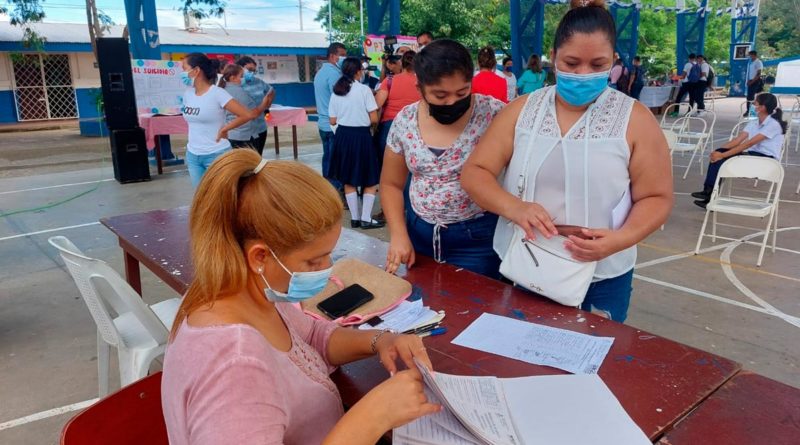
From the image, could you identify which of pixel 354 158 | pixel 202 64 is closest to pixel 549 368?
pixel 202 64

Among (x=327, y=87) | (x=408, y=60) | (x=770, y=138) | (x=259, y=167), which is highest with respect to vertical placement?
(x=408, y=60)

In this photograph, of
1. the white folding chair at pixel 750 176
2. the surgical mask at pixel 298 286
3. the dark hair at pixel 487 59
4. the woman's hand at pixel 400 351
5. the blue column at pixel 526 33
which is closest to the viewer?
the surgical mask at pixel 298 286

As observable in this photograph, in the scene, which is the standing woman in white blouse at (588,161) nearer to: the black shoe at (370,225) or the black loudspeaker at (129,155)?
the black shoe at (370,225)

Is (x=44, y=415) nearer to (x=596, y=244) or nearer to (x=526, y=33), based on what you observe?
(x=596, y=244)

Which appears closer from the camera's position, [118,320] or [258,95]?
[118,320]

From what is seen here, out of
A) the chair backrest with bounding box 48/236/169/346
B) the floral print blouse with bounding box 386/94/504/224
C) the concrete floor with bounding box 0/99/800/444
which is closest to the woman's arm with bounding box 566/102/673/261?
the floral print blouse with bounding box 386/94/504/224

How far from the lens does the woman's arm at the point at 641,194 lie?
159 centimetres

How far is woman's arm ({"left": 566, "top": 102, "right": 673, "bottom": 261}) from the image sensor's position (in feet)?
5.21

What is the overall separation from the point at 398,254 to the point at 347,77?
3939 mm

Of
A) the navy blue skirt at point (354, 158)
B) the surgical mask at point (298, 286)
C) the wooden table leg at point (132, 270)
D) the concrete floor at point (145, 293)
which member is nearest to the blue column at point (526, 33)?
the concrete floor at point (145, 293)

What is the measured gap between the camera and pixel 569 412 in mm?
1180

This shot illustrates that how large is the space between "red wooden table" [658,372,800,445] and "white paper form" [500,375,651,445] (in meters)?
0.10

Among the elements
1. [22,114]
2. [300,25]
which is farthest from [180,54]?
[300,25]

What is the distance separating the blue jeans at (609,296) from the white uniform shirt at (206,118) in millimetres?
3620
